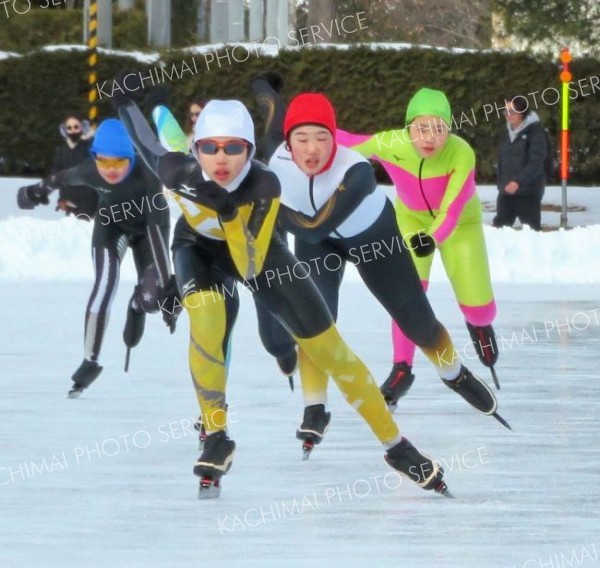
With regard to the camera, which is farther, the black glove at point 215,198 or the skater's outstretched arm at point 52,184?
the skater's outstretched arm at point 52,184

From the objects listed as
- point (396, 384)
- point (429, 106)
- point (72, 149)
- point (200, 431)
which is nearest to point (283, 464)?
point (200, 431)

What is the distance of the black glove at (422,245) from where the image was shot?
666 cm

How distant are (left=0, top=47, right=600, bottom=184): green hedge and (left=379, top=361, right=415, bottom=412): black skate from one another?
13.8m

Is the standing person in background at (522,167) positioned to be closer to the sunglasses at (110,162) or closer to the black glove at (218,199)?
the sunglasses at (110,162)

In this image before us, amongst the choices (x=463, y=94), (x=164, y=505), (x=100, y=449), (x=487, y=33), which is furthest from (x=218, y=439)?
(x=487, y=33)

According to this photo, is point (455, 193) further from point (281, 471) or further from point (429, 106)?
point (281, 471)

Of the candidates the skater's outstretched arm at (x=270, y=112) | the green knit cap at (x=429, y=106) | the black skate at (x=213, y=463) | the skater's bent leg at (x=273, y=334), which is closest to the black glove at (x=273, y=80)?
the skater's outstretched arm at (x=270, y=112)

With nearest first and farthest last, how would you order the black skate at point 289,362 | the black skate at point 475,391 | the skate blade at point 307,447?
the skate blade at point 307,447 < the black skate at point 475,391 < the black skate at point 289,362

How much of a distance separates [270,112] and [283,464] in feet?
5.40

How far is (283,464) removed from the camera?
5.96 m

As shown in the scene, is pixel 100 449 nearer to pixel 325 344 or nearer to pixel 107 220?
pixel 325 344

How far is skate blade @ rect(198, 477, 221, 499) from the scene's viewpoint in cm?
531

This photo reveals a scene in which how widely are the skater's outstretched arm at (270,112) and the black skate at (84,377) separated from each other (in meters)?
1.53

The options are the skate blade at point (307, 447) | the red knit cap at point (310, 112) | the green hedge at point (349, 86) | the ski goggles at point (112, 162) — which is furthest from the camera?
the green hedge at point (349, 86)
